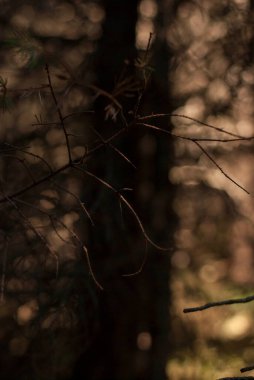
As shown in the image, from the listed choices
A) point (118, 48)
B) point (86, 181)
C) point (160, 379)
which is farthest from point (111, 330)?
point (118, 48)

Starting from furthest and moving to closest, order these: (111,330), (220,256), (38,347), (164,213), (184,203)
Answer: (220,256)
(184,203)
(164,213)
(111,330)
(38,347)

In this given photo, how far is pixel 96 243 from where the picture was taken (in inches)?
231

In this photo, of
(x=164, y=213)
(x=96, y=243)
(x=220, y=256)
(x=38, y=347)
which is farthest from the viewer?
(x=220, y=256)

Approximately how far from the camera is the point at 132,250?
6.02 metres

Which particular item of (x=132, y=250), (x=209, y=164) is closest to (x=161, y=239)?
(x=132, y=250)

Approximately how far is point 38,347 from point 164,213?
199 centimetres

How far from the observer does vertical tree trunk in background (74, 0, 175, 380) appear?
601cm

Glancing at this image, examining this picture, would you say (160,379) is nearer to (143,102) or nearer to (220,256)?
(220,256)

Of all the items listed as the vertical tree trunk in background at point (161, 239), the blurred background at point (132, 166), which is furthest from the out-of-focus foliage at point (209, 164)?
the vertical tree trunk in background at point (161, 239)

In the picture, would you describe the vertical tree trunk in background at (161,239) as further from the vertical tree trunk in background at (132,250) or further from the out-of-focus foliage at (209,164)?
the out-of-focus foliage at (209,164)

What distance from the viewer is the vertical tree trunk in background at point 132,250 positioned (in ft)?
19.7

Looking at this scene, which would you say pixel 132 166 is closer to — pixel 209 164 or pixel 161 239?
pixel 161 239

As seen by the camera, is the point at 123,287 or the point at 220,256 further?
the point at 220,256

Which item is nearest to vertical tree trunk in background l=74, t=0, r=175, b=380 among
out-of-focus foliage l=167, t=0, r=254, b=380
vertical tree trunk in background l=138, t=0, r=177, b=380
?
vertical tree trunk in background l=138, t=0, r=177, b=380
